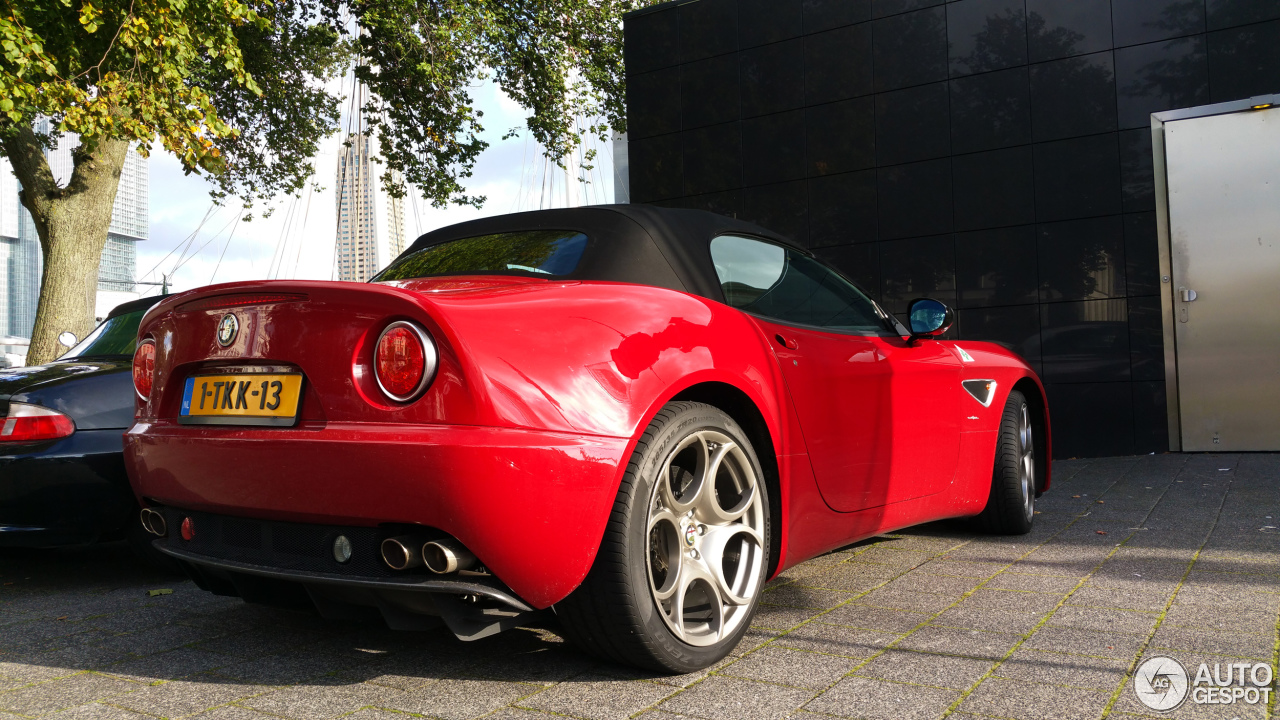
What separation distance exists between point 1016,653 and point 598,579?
1.24m

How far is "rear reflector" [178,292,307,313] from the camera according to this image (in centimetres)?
233

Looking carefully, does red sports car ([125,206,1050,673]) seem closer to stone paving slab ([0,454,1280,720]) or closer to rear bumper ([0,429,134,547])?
stone paving slab ([0,454,1280,720])

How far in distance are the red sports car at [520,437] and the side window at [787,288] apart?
18 millimetres

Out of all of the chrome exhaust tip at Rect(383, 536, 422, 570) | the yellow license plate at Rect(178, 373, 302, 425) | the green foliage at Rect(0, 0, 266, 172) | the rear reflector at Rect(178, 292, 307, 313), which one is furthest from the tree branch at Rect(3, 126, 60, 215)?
the chrome exhaust tip at Rect(383, 536, 422, 570)

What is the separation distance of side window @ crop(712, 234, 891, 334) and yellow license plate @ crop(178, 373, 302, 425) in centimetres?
136

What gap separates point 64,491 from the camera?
3715 mm

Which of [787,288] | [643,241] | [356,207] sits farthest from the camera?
[356,207]

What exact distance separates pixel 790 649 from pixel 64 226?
1195 cm

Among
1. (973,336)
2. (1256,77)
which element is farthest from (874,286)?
(1256,77)

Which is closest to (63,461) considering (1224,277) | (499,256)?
(499,256)

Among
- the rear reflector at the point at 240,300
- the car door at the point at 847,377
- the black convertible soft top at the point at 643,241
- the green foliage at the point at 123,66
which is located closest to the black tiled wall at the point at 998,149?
the car door at the point at 847,377

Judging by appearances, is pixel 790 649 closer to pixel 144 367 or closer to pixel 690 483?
pixel 690 483

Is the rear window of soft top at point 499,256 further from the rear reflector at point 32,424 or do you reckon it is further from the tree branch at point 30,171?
the tree branch at point 30,171

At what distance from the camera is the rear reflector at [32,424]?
145 inches
